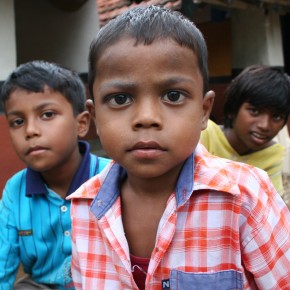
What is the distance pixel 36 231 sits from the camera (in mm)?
2057

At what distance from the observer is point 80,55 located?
19.0 feet

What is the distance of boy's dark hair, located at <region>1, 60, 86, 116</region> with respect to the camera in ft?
6.85

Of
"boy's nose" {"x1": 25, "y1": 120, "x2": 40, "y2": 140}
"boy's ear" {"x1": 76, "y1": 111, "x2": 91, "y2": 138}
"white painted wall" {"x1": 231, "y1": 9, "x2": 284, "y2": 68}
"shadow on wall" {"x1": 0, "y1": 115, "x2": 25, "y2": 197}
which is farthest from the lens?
"white painted wall" {"x1": 231, "y1": 9, "x2": 284, "y2": 68}

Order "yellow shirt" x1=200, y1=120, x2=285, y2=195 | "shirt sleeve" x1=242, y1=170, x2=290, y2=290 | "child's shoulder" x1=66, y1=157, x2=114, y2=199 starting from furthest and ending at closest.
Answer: "yellow shirt" x1=200, y1=120, x2=285, y2=195 → "child's shoulder" x1=66, y1=157, x2=114, y2=199 → "shirt sleeve" x1=242, y1=170, x2=290, y2=290

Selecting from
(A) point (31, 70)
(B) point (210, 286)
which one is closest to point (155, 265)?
(B) point (210, 286)

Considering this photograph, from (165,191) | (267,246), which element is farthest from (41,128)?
(267,246)

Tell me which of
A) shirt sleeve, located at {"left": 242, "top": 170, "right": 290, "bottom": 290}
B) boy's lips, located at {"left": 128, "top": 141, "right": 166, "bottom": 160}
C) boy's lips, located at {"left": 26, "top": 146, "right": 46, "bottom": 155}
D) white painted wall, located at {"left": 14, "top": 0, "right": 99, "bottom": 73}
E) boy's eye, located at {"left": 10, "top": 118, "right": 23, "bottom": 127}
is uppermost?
white painted wall, located at {"left": 14, "top": 0, "right": 99, "bottom": 73}

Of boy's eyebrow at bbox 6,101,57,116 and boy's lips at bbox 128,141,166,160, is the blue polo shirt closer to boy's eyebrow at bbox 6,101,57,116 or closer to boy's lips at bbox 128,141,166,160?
boy's eyebrow at bbox 6,101,57,116

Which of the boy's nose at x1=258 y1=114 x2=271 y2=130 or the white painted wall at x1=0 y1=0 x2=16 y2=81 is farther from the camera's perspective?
the white painted wall at x1=0 y1=0 x2=16 y2=81

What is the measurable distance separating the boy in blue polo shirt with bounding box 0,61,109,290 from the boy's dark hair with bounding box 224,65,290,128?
1259mm

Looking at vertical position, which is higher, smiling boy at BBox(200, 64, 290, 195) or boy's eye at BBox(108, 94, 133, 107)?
smiling boy at BBox(200, 64, 290, 195)

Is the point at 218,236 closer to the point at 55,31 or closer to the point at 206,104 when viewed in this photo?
the point at 206,104

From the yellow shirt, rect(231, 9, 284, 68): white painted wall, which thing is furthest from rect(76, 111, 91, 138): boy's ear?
rect(231, 9, 284, 68): white painted wall

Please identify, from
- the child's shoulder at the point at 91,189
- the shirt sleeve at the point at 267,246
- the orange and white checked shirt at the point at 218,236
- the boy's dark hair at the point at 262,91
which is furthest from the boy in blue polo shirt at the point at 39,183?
the boy's dark hair at the point at 262,91
